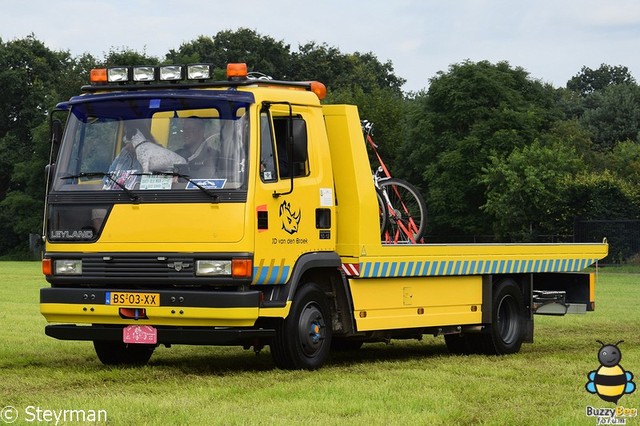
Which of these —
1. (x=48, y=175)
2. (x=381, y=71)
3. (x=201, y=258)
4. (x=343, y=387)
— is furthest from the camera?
(x=381, y=71)

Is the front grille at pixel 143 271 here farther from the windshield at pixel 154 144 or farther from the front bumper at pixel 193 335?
the windshield at pixel 154 144

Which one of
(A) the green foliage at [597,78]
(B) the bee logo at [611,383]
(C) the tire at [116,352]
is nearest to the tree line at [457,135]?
(A) the green foliage at [597,78]

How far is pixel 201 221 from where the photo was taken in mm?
12945

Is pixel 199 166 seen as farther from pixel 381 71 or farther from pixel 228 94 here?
pixel 381 71

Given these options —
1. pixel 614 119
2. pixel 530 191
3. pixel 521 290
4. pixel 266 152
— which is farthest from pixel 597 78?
pixel 266 152

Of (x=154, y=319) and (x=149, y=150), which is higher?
(x=149, y=150)

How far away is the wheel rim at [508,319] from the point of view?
17109 mm

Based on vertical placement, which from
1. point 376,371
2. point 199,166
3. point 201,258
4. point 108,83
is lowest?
point 376,371

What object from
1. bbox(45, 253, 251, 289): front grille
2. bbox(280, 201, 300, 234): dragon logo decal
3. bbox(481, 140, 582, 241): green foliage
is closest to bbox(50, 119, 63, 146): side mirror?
bbox(45, 253, 251, 289): front grille

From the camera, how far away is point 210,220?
509 inches

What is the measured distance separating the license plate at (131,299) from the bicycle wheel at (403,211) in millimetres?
3792

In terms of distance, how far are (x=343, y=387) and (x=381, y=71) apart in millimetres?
104857

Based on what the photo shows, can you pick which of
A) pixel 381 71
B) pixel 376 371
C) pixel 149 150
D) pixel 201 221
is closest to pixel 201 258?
pixel 201 221

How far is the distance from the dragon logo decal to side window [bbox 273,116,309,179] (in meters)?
0.30
